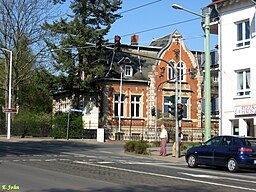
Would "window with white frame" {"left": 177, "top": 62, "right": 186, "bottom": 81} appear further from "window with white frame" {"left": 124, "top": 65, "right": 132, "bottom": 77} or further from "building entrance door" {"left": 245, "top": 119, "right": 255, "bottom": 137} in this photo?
"building entrance door" {"left": 245, "top": 119, "right": 255, "bottom": 137}

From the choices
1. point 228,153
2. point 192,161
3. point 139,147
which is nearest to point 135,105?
point 139,147

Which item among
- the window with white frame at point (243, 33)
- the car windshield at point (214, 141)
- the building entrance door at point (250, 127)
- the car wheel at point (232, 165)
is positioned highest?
the window with white frame at point (243, 33)

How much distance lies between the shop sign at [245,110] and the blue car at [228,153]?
8.20 metres

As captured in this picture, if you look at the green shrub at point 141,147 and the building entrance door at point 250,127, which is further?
the green shrub at point 141,147

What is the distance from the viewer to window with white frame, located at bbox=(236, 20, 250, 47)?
29.5 m

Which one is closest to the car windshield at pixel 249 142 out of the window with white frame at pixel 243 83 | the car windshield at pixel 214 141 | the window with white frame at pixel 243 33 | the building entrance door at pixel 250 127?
the car windshield at pixel 214 141

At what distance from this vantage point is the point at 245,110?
1155 inches

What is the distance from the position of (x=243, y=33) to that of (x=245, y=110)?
4.73 metres

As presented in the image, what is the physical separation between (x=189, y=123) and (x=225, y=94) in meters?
24.9

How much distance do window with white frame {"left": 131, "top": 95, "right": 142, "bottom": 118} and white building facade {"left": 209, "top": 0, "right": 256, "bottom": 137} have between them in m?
22.7

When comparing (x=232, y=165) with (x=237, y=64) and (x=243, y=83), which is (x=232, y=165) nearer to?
(x=243, y=83)

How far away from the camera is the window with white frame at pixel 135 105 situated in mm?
53781

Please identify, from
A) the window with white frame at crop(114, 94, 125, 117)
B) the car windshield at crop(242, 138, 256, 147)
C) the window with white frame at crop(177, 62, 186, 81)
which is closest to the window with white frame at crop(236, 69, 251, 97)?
the car windshield at crop(242, 138, 256, 147)

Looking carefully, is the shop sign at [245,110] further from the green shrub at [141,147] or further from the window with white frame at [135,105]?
the window with white frame at [135,105]
